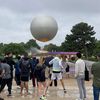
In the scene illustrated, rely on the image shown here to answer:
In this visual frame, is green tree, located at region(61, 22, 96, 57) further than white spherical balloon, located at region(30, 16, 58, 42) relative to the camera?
Yes

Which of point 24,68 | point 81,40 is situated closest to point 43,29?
point 24,68

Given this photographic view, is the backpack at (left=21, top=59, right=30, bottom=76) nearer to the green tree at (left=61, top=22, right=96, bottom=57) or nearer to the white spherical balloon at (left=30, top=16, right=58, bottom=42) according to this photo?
the white spherical balloon at (left=30, top=16, right=58, bottom=42)

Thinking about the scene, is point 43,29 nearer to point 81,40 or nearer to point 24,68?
point 24,68

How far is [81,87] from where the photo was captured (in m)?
14.6

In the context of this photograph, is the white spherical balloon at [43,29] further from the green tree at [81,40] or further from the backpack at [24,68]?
the green tree at [81,40]

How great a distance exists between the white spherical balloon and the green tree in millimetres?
94300

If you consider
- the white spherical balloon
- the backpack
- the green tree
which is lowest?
the backpack

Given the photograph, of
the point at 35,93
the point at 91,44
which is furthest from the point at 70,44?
the point at 35,93

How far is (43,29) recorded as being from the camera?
16.5 meters

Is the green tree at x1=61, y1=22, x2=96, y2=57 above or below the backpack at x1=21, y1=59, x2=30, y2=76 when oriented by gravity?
above

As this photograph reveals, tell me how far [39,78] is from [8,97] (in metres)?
1.66

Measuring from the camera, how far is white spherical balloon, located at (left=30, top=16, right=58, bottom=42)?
16.5 metres

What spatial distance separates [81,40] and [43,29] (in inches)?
3877

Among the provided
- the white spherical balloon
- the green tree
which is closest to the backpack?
the white spherical balloon
